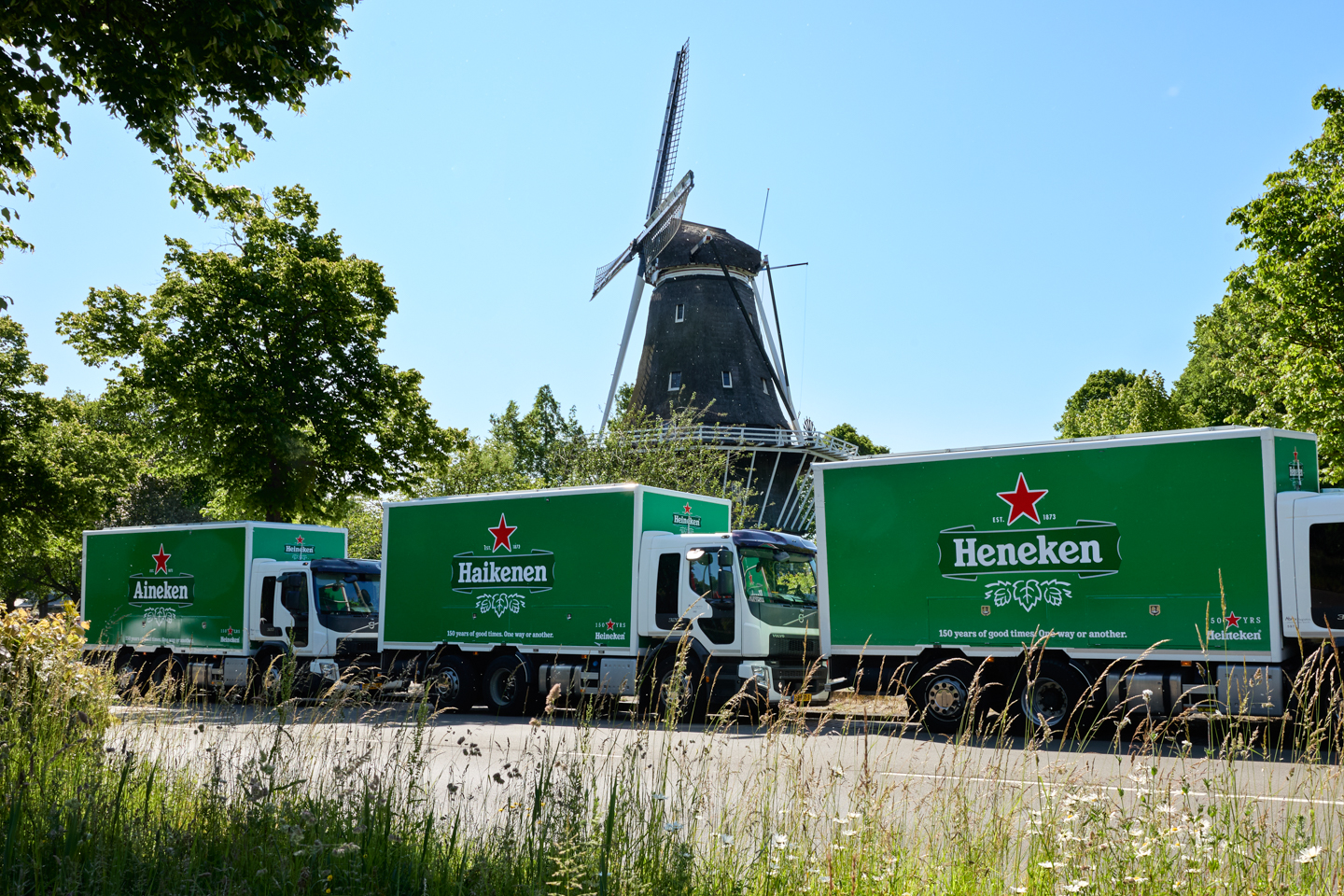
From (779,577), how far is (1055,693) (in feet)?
13.7

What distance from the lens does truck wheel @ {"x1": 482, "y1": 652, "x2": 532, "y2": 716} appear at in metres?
16.5

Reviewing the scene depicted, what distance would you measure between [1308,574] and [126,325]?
23.6 meters

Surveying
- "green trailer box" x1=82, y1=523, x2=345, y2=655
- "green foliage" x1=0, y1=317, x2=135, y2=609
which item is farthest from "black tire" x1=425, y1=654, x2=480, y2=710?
"green foliage" x1=0, y1=317, x2=135, y2=609

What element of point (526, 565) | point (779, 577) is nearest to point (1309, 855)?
point (779, 577)

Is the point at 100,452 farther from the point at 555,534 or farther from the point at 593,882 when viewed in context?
the point at 593,882

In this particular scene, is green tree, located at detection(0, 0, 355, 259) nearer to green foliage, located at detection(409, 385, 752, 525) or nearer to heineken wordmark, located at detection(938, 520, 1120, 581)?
heineken wordmark, located at detection(938, 520, 1120, 581)

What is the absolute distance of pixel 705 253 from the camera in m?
42.8

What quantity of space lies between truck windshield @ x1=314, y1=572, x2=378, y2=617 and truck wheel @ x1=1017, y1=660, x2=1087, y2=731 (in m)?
11.7

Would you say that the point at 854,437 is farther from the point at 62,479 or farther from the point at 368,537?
the point at 62,479

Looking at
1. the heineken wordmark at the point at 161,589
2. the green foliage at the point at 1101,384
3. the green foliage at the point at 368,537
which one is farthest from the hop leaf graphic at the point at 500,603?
the green foliage at the point at 1101,384

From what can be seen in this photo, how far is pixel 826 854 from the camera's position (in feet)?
14.3

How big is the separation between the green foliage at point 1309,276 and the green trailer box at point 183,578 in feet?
59.4

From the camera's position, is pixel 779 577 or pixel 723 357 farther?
pixel 723 357

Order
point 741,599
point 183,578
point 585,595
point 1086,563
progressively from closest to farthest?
point 1086,563 → point 741,599 → point 585,595 → point 183,578
